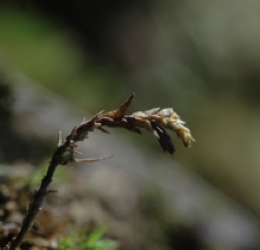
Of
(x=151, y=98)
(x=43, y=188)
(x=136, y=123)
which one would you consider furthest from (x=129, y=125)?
(x=151, y=98)

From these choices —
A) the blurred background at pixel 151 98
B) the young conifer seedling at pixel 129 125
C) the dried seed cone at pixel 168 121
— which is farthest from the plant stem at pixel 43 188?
the blurred background at pixel 151 98

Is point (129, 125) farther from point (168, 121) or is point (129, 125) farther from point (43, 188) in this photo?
point (43, 188)

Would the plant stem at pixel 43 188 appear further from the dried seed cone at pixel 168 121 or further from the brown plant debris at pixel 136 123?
the dried seed cone at pixel 168 121

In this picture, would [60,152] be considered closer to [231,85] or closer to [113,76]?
[113,76]

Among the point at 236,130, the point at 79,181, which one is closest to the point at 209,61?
the point at 236,130

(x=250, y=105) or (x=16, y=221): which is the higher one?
(x=250, y=105)

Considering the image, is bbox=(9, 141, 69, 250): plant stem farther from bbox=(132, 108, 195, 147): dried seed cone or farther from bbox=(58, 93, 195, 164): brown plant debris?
bbox=(132, 108, 195, 147): dried seed cone

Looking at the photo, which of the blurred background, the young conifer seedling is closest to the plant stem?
the young conifer seedling

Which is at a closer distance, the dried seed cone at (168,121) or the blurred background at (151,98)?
the dried seed cone at (168,121)
